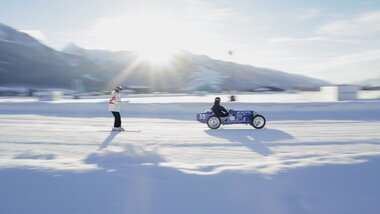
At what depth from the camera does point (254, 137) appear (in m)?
9.86

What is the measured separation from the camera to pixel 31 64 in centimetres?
13662

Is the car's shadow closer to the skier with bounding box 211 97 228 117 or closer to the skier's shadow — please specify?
the skier with bounding box 211 97 228 117

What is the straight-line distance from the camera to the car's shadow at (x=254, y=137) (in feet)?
26.5

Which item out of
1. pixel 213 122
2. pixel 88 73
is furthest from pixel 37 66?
pixel 213 122

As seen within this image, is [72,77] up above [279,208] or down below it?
above

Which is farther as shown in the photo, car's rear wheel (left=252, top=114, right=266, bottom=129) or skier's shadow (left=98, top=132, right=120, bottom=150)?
car's rear wheel (left=252, top=114, right=266, bottom=129)

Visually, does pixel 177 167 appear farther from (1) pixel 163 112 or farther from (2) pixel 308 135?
(1) pixel 163 112

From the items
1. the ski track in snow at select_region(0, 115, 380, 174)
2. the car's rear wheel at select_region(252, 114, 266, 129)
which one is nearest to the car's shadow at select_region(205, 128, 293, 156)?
the ski track in snow at select_region(0, 115, 380, 174)

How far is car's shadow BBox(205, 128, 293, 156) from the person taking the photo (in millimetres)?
8062

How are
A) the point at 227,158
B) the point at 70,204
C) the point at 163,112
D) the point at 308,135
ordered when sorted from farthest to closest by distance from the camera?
the point at 163,112, the point at 308,135, the point at 227,158, the point at 70,204

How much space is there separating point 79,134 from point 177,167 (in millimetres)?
6036

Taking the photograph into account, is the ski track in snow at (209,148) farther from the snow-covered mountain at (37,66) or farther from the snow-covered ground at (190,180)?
the snow-covered mountain at (37,66)

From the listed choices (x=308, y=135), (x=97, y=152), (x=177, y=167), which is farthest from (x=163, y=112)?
(x=177, y=167)

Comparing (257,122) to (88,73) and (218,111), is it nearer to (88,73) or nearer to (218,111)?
(218,111)
